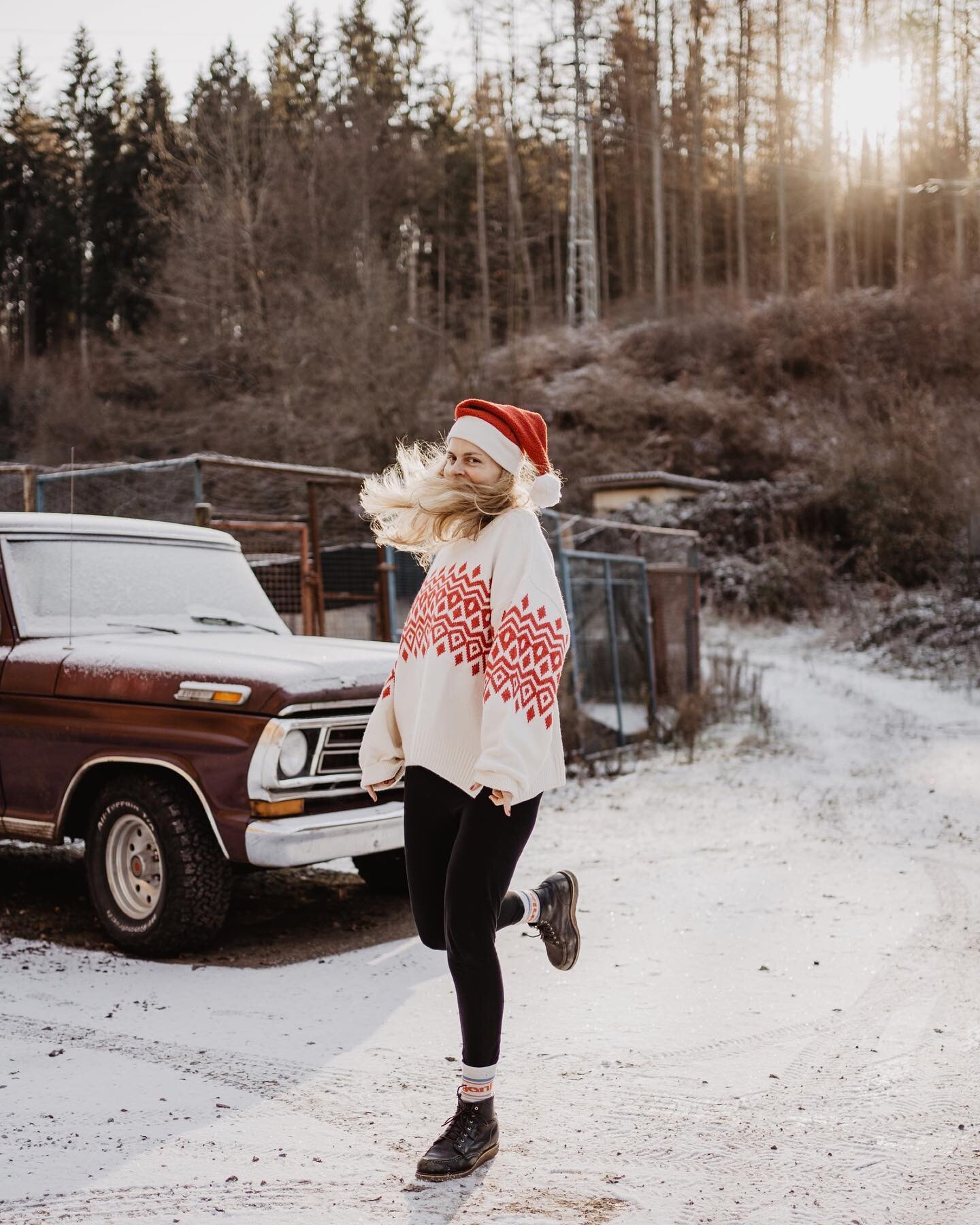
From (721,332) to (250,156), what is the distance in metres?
13.3

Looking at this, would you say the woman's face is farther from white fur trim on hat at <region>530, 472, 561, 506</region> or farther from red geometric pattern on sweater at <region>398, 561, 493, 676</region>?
red geometric pattern on sweater at <region>398, 561, 493, 676</region>

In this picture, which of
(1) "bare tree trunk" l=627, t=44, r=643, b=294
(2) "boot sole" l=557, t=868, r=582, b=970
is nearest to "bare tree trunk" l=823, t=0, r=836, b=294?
(1) "bare tree trunk" l=627, t=44, r=643, b=294

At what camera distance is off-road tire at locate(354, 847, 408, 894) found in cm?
665

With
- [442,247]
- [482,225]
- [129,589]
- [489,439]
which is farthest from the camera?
[442,247]

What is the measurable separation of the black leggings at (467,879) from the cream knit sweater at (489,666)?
3.1 inches

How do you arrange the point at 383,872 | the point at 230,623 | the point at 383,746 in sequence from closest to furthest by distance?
the point at 383,746 < the point at 230,623 < the point at 383,872

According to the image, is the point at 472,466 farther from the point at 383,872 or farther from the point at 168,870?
the point at 383,872

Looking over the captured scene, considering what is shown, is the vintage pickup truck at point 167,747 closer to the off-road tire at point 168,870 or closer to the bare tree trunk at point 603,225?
the off-road tire at point 168,870

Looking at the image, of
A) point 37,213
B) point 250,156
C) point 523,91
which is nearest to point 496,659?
point 250,156

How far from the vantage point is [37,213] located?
5009 cm

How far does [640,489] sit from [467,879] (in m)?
24.0

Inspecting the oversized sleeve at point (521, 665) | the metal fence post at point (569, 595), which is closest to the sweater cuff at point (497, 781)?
the oversized sleeve at point (521, 665)

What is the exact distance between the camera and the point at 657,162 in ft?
131

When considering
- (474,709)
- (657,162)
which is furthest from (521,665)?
(657,162)
